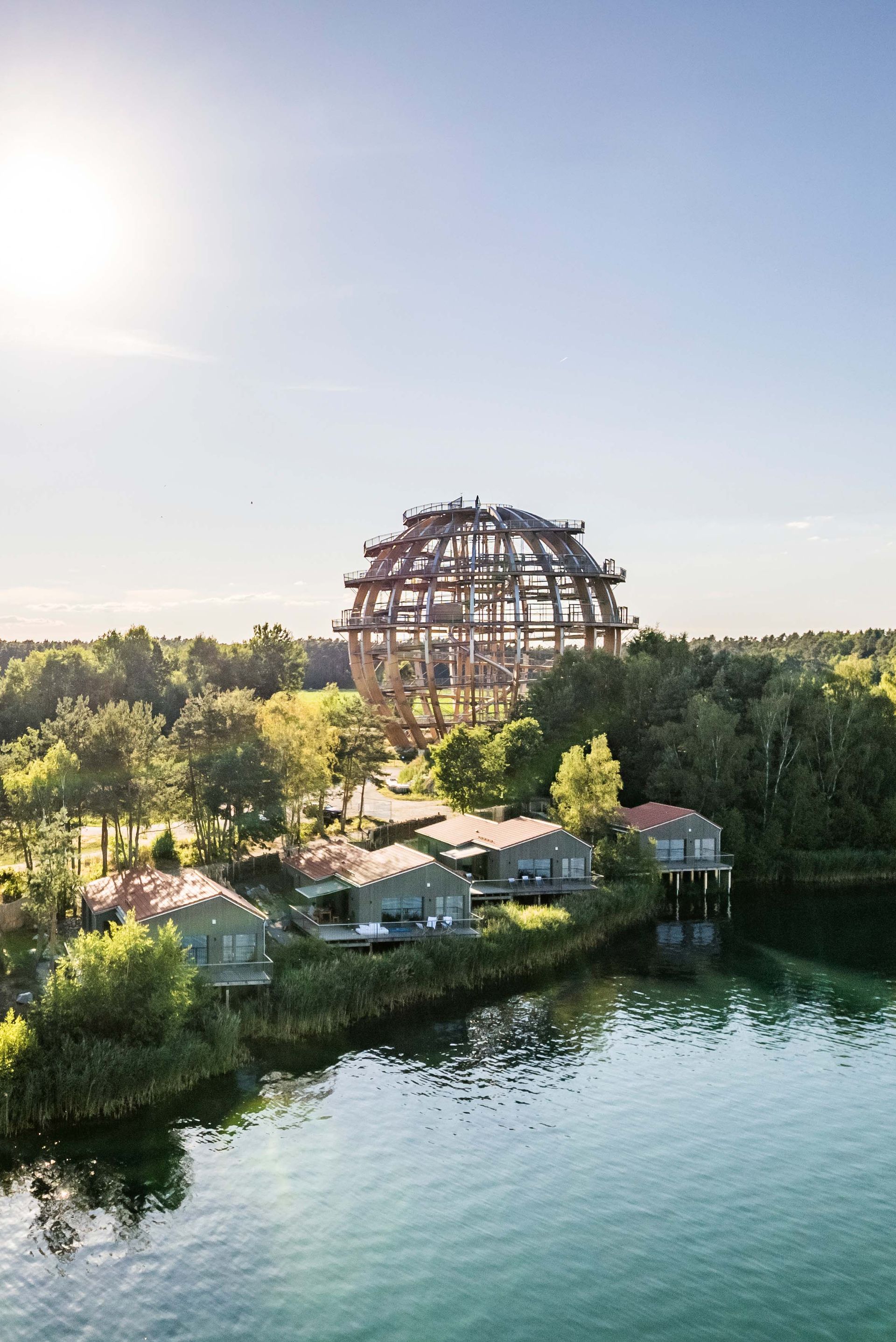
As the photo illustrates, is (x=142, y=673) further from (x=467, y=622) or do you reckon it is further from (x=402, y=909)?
(x=402, y=909)

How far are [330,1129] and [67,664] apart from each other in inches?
2647

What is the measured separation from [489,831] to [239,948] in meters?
17.1

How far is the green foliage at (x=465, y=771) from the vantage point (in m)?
51.6

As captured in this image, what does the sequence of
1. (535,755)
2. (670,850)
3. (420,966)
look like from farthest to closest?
(535,755)
(670,850)
(420,966)

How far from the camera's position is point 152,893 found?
3300cm

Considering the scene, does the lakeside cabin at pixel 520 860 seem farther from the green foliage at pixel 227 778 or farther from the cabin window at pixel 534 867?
the green foliage at pixel 227 778

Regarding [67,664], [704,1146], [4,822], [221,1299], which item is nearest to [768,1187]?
[704,1146]

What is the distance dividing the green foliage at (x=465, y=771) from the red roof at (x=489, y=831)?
2.40 m

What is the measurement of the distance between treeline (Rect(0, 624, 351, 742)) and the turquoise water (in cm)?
4568

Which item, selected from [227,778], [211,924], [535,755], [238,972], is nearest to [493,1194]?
[238,972]

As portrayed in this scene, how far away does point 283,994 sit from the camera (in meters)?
30.6

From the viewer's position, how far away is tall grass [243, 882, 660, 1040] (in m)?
30.5

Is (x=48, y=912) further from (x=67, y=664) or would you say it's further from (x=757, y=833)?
(x=67, y=664)

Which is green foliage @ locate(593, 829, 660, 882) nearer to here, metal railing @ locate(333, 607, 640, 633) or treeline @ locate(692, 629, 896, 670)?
metal railing @ locate(333, 607, 640, 633)
